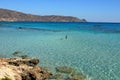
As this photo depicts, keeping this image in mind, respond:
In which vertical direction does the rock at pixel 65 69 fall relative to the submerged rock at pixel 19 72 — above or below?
below

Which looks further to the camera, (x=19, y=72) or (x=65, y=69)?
(x=65, y=69)

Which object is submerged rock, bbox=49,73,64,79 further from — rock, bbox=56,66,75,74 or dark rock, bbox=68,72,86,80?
rock, bbox=56,66,75,74

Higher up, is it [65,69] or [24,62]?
A: [24,62]

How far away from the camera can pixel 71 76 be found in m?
25.7

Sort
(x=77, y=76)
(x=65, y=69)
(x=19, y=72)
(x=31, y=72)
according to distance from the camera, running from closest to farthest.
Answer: (x=19, y=72) → (x=31, y=72) → (x=77, y=76) → (x=65, y=69)

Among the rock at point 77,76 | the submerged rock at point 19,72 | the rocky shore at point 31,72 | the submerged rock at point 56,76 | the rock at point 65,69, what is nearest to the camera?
→ the submerged rock at point 19,72

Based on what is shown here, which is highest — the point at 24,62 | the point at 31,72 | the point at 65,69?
the point at 31,72

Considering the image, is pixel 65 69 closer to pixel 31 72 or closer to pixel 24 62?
pixel 24 62

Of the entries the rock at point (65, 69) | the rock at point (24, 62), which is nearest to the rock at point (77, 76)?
the rock at point (65, 69)

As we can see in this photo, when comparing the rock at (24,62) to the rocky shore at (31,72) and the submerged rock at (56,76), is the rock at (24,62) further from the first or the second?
the submerged rock at (56,76)

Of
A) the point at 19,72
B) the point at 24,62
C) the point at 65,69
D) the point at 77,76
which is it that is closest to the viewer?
the point at 19,72

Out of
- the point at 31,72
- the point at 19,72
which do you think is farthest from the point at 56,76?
the point at 19,72

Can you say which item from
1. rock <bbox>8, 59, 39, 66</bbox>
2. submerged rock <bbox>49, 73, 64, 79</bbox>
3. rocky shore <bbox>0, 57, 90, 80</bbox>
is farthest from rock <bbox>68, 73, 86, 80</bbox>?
rock <bbox>8, 59, 39, 66</bbox>

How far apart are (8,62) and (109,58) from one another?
1468 cm
